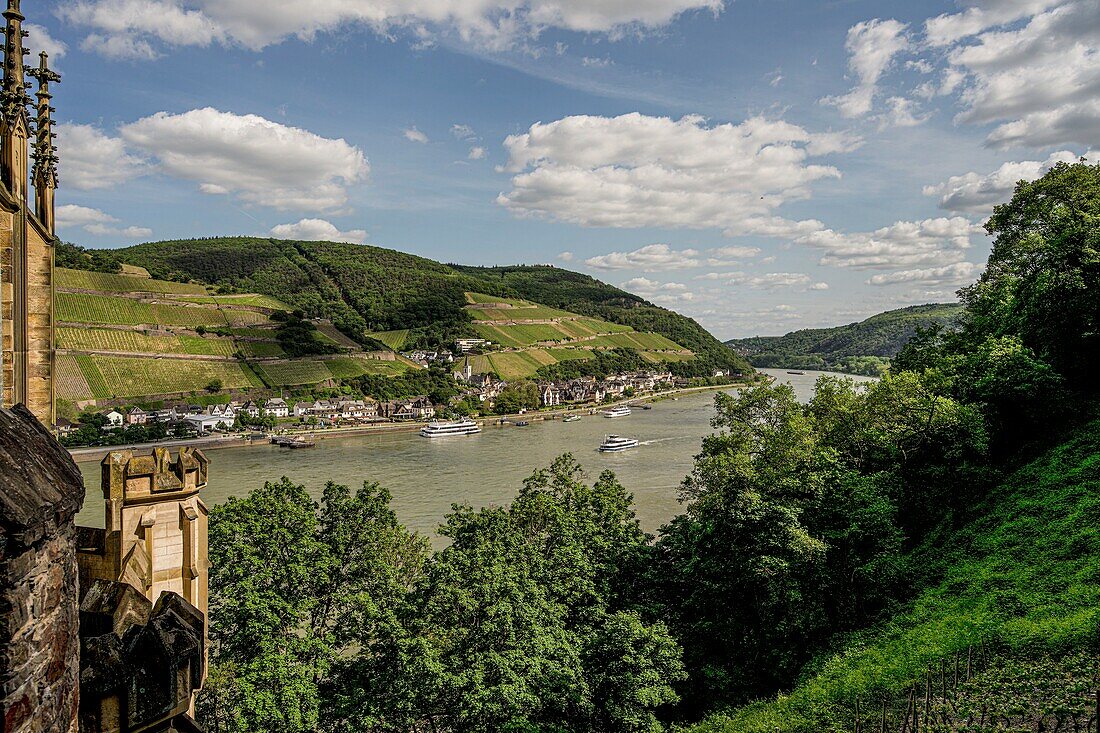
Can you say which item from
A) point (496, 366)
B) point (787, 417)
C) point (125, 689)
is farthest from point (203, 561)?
point (496, 366)

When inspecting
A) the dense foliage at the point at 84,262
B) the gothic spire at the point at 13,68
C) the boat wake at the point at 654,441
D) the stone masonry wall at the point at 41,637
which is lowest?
the boat wake at the point at 654,441

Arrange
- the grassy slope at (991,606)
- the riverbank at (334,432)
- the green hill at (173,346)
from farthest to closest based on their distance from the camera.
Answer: the green hill at (173,346) → the riverbank at (334,432) → the grassy slope at (991,606)

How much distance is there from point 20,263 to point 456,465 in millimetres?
45635

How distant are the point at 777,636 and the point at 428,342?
4589 inches

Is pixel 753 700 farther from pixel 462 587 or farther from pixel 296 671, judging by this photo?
pixel 296 671

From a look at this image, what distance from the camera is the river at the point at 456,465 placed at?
35.7 m

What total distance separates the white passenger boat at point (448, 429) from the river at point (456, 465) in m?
1.34

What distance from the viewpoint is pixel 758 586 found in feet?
46.4

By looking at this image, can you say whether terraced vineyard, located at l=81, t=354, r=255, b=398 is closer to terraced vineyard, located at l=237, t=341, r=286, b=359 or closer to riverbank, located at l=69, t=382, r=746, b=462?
terraced vineyard, located at l=237, t=341, r=286, b=359

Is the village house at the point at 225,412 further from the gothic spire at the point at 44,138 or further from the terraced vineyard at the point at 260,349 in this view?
the gothic spire at the point at 44,138

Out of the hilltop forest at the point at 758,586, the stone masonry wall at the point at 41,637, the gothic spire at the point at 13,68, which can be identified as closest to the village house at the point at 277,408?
the hilltop forest at the point at 758,586

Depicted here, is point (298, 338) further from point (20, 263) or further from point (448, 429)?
point (20, 263)

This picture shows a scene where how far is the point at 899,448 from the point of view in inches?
699

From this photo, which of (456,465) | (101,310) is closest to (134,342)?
(101,310)
